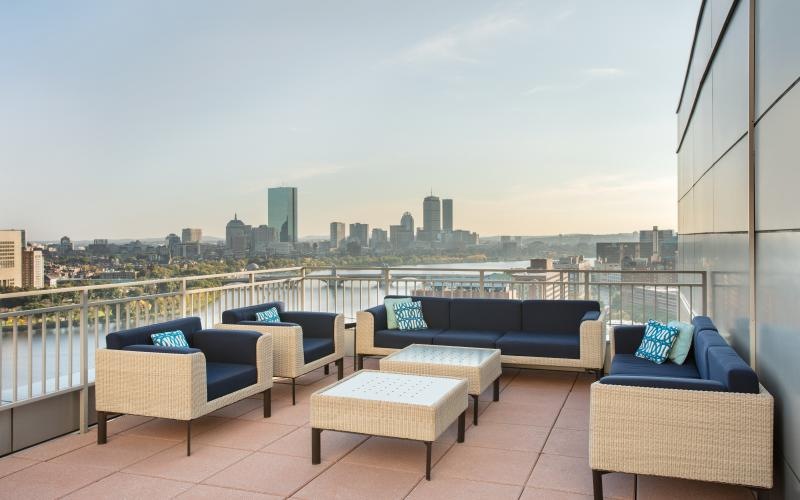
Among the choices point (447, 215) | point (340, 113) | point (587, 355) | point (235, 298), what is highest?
point (340, 113)

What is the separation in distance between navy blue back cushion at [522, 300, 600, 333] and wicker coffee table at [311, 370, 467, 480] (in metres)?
2.58

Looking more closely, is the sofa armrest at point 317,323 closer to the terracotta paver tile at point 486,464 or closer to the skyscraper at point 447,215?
the terracotta paver tile at point 486,464

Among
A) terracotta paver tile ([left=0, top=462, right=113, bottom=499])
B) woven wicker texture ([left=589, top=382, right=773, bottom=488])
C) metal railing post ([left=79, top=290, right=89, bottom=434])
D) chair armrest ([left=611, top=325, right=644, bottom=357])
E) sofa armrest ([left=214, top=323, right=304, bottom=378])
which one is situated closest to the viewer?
woven wicker texture ([left=589, top=382, right=773, bottom=488])

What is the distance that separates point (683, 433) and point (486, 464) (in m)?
1.21

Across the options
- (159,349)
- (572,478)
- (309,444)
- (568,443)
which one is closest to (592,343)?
(568,443)

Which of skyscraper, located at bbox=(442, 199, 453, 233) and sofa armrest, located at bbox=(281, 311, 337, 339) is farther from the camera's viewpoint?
skyscraper, located at bbox=(442, 199, 453, 233)

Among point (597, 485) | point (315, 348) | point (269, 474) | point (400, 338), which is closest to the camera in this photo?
point (597, 485)

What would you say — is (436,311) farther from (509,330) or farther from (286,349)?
(286,349)

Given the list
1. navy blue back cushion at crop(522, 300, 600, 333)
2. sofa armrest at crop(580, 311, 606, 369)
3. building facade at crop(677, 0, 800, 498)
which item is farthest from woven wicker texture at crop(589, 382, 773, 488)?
navy blue back cushion at crop(522, 300, 600, 333)

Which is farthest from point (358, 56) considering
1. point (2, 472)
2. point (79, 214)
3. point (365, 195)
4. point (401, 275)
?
point (2, 472)

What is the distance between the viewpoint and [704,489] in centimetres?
315

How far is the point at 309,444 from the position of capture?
3.97 metres

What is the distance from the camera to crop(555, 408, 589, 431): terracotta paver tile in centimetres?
433

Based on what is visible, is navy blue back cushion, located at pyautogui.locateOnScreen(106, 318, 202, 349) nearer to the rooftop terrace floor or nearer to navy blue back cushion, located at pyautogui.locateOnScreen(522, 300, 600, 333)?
the rooftop terrace floor
